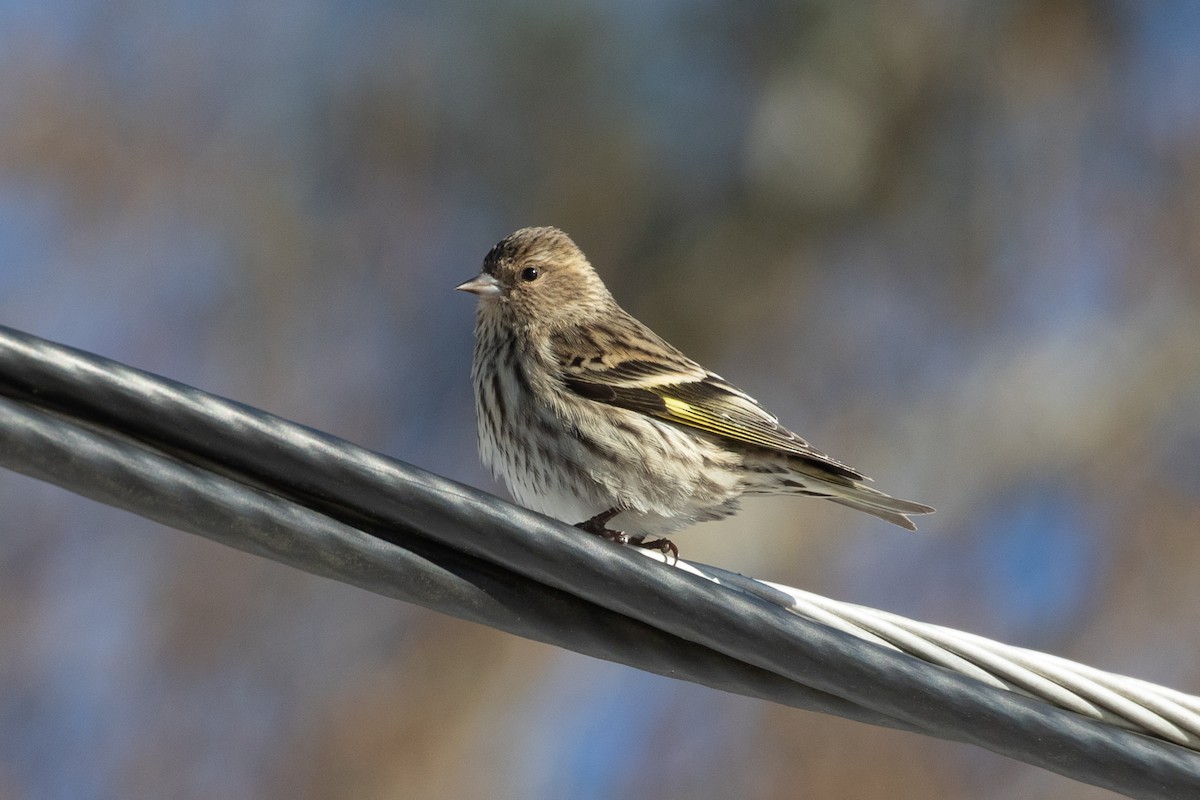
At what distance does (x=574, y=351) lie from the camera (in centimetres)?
477

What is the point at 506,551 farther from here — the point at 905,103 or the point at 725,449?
the point at 905,103

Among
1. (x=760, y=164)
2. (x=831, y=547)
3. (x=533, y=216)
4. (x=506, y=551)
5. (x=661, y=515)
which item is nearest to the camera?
(x=506, y=551)

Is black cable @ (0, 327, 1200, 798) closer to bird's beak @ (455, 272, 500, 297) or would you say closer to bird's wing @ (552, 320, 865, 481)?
bird's wing @ (552, 320, 865, 481)

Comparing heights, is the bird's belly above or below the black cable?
above

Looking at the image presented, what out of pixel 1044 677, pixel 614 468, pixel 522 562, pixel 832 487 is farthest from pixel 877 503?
pixel 522 562

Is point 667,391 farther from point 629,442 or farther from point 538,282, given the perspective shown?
point 538,282

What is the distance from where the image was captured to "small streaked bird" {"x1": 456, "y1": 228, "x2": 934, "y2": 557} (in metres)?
4.37

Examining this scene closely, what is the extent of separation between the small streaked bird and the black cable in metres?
1.61

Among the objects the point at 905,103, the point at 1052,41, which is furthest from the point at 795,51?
the point at 1052,41

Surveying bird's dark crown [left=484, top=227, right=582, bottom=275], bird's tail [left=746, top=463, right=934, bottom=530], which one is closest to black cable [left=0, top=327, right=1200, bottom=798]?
bird's tail [left=746, top=463, right=934, bottom=530]

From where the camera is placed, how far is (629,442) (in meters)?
4.43

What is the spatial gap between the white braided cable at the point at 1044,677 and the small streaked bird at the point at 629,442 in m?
1.51

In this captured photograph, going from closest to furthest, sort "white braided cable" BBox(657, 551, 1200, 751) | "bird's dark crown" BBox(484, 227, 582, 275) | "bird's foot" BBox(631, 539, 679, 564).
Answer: "white braided cable" BBox(657, 551, 1200, 751), "bird's foot" BBox(631, 539, 679, 564), "bird's dark crown" BBox(484, 227, 582, 275)

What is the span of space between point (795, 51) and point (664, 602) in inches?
487
